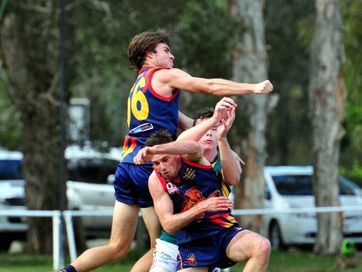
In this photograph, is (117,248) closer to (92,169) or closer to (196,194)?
(196,194)

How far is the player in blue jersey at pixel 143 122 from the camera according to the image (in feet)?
28.9

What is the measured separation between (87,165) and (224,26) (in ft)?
12.8

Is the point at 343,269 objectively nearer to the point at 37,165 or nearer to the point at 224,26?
the point at 224,26

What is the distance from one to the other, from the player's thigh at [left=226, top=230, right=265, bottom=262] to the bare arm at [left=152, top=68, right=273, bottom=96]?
1.00 meters

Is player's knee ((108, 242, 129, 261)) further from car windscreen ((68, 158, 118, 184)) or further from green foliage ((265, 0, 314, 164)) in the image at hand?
green foliage ((265, 0, 314, 164))

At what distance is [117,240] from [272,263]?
7981 millimetres

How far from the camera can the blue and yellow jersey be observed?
8.84 metres

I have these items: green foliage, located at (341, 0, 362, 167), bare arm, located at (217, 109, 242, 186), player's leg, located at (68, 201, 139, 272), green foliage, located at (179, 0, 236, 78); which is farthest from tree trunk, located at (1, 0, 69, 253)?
bare arm, located at (217, 109, 242, 186)

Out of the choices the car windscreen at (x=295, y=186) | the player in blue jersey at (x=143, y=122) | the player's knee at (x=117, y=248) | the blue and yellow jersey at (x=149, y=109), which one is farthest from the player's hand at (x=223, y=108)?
the car windscreen at (x=295, y=186)

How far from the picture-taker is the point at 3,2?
18391mm

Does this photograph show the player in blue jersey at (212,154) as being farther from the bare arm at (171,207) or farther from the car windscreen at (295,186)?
the car windscreen at (295,186)

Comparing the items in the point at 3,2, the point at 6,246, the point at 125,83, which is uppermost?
the point at 3,2

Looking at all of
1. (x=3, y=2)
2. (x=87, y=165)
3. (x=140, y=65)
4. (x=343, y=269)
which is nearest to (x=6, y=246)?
(x=87, y=165)

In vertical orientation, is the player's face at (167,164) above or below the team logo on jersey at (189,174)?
above
